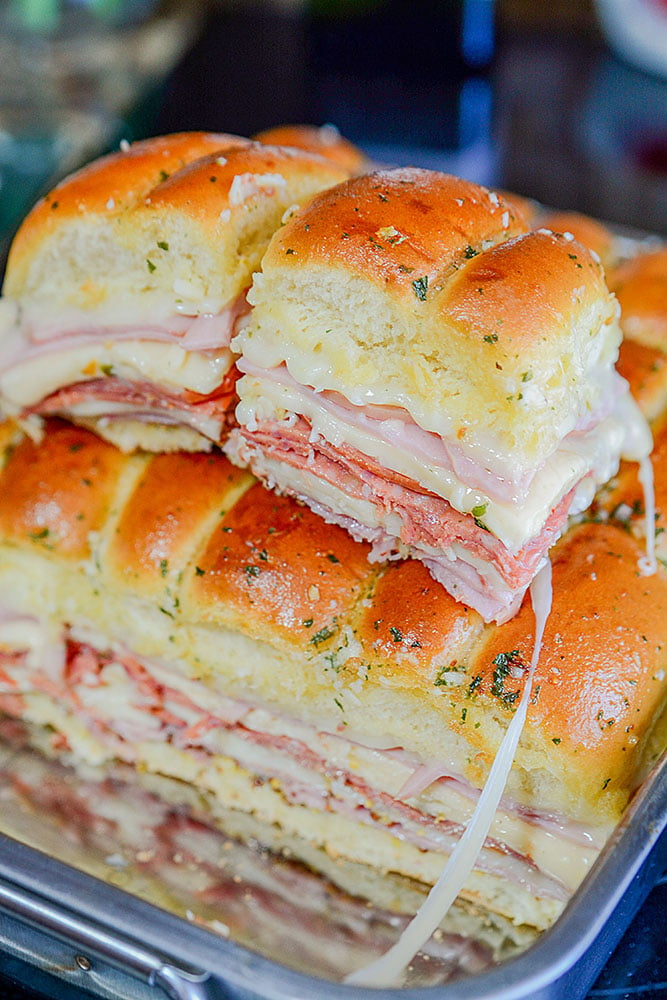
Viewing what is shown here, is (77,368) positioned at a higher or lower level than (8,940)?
higher

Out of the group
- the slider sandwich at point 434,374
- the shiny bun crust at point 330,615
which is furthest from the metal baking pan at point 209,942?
the slider sandwich at point 434,374

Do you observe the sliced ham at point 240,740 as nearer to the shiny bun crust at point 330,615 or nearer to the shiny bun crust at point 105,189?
the shiny bun crust at point 330,615

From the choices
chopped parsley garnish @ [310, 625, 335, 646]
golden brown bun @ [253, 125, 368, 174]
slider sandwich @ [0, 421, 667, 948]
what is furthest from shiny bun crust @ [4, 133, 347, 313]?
golden brown bun @ [253, 125, 368, 174]

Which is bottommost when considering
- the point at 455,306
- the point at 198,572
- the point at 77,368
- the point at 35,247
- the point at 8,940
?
the point at 8,940

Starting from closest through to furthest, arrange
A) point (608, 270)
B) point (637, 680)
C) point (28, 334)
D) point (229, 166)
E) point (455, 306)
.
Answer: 1. point (455, 306)
2. point (637, 680)
3. point (229, 166)
4. point (28, 334)
5. point (608, 270)

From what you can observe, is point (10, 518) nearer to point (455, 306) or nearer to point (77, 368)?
point (77, 368)

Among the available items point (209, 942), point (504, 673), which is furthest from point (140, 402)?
point (209, 942)

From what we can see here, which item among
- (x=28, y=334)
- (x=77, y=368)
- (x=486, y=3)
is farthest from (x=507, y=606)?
(x=486, y=3)
